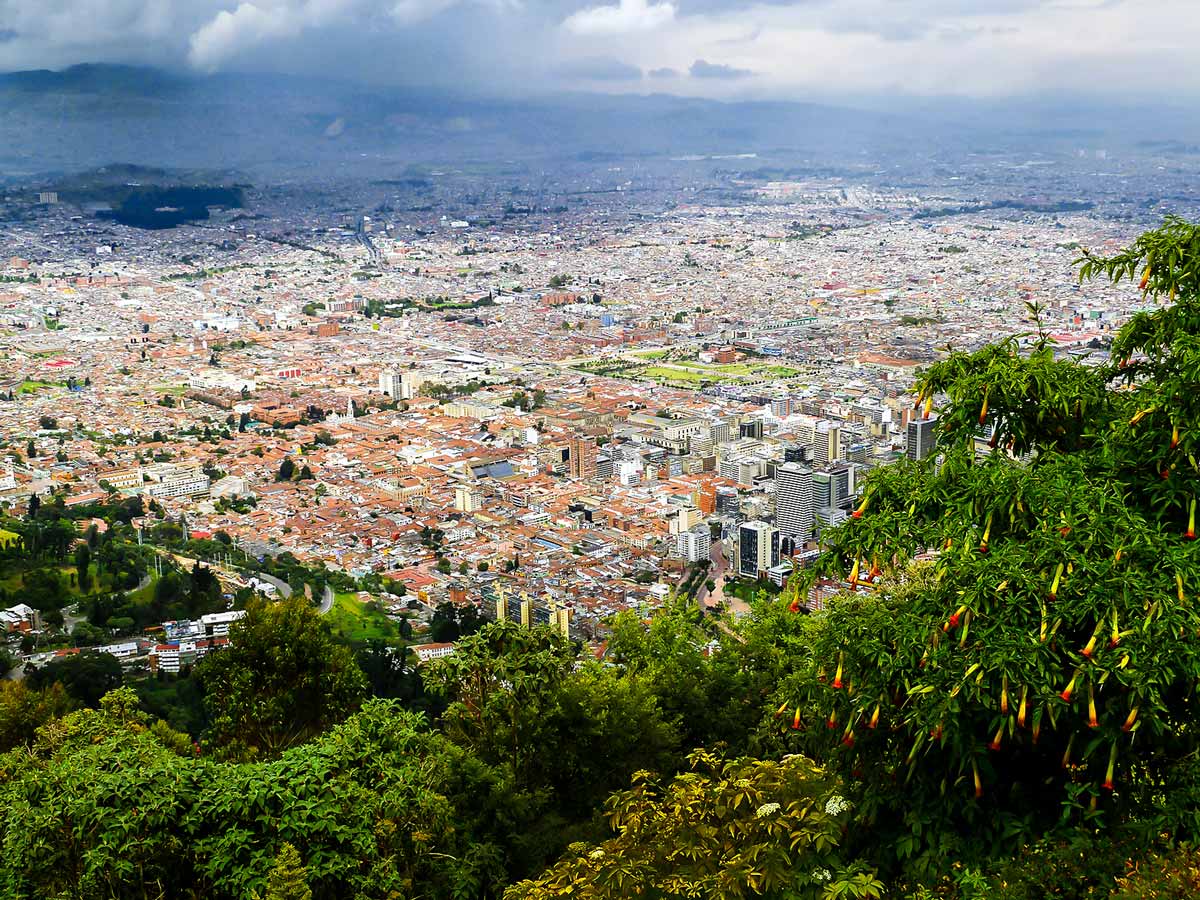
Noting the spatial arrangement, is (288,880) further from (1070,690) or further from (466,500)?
(466,500)

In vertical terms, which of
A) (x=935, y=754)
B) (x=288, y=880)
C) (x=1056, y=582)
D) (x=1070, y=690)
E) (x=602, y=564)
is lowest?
(x=602, y=564)

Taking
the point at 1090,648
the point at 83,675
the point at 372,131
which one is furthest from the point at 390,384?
the point at 372,131

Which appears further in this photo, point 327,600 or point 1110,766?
point 327,600

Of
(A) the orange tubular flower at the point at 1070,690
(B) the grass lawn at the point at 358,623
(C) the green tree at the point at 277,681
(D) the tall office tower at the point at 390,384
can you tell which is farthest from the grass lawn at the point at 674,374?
(A) the orange tubular flower at the point at 1070,690

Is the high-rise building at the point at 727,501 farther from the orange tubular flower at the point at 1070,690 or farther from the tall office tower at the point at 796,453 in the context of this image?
the orange tubular flower at the point at 1070,690

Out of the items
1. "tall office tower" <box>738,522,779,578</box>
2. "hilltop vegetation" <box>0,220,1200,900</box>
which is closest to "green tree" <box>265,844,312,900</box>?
"hilltop vegetation" <box>0,220,1200,900</box>

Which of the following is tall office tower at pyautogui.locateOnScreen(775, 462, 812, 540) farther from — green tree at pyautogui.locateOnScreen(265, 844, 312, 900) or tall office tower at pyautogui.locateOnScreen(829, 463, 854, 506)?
green tree at pyautogui.locateOnScreen(265, 844, 312, 900)
